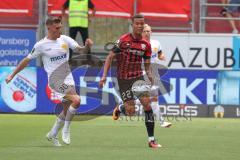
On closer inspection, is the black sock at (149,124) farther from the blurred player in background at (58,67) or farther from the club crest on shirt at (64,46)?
the club crest on shirt at (64,46)

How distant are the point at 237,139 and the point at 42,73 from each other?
328 inches

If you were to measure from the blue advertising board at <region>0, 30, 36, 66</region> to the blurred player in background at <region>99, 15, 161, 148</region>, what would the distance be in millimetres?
8419

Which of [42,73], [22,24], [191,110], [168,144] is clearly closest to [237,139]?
[168,144]

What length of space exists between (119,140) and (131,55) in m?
1.60

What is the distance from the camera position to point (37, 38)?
74.9 ft

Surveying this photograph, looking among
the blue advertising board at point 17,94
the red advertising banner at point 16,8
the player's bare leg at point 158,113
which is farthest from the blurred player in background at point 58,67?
the red advertising banner at point 16,8

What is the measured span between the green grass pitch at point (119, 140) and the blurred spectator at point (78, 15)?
9.63 feet

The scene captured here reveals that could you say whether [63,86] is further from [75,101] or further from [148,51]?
[148,51]

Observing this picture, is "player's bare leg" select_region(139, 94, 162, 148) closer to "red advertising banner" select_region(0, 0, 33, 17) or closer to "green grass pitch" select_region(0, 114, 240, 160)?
"green grass pitch" select_region(0, 114, 240, 160)

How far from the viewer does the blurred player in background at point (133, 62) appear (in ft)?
44.8

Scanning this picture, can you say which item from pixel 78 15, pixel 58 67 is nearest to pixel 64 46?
pixel 58 67

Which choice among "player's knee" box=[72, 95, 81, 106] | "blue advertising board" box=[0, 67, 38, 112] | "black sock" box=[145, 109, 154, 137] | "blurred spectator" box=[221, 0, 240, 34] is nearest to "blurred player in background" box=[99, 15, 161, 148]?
"black sock" box=[145, 109, 154, 137]

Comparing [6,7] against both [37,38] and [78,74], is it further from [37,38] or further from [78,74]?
[78,74]

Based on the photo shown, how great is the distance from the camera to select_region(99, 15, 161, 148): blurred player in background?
537 inches
